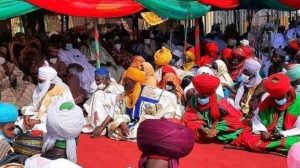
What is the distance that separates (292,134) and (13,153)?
340 centimetres

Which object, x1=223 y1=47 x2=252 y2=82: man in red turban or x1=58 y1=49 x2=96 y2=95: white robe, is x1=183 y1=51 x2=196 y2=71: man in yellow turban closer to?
x1=223 y1=47 x2=252 y2=82: man in red turban

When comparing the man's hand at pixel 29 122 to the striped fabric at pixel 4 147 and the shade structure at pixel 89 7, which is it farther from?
the striped fabric at pixel 4 147

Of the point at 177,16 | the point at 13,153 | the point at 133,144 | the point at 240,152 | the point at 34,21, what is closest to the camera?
the point at 13,153

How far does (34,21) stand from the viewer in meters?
13.9

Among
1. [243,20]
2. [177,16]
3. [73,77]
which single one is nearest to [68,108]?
[73,77]

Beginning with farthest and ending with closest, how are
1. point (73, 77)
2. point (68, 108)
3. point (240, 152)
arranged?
point (73, 77), point (240, 152), point (68, 108)

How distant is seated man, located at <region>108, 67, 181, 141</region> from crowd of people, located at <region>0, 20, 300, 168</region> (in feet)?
0.04

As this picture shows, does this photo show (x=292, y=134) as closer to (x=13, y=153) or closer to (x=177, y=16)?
(x=13, y=153)

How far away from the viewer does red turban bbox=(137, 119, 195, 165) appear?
2844 mm

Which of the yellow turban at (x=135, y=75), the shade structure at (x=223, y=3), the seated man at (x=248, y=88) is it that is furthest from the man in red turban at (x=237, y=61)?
the shade structure at (x=223, y=3)

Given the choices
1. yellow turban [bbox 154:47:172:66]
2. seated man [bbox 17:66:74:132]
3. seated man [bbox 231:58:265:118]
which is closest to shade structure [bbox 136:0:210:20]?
yellow turban [bbox 154:47:172:66]

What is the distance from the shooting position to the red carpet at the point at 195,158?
607 cm

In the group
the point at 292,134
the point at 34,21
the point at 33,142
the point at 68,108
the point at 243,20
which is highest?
the point at 68,108

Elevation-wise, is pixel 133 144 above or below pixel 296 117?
below
